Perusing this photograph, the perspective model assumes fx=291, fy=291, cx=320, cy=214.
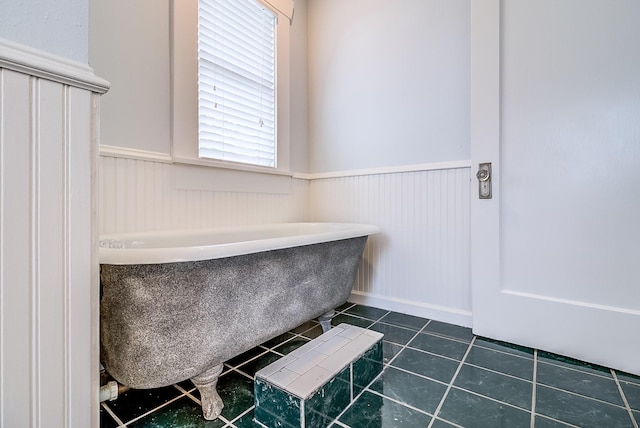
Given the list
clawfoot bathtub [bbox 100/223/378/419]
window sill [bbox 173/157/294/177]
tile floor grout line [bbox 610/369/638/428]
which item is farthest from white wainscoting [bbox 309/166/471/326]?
clawfoot bathtub [bbox 100/223/378/419]

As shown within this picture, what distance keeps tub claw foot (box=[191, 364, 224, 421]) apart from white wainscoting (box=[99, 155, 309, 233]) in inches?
30.3

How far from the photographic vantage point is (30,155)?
0.56 m

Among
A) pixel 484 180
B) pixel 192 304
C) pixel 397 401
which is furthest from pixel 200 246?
pixel 484 180

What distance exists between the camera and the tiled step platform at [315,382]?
86 centimetres

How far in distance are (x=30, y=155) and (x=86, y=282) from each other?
0.28 metres

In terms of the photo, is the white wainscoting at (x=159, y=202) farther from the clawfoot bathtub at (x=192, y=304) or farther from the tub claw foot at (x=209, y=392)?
the tub claw foot at (x=209, y=392)

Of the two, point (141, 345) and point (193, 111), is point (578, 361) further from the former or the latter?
point (193, 111)

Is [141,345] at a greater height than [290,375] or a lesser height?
greater

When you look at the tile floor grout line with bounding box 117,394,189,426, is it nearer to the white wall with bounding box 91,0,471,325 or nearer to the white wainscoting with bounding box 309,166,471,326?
the white wall with bounding box 91,0,471,325

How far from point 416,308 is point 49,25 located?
6.46ft

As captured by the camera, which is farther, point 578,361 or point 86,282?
point 578,361

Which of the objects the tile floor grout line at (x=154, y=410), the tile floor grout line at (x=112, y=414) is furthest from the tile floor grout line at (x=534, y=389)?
the tile floor grout line at (x=112, y=414)

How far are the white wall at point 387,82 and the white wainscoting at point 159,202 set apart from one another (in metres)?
0.77

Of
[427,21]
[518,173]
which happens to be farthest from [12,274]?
[427,21]
